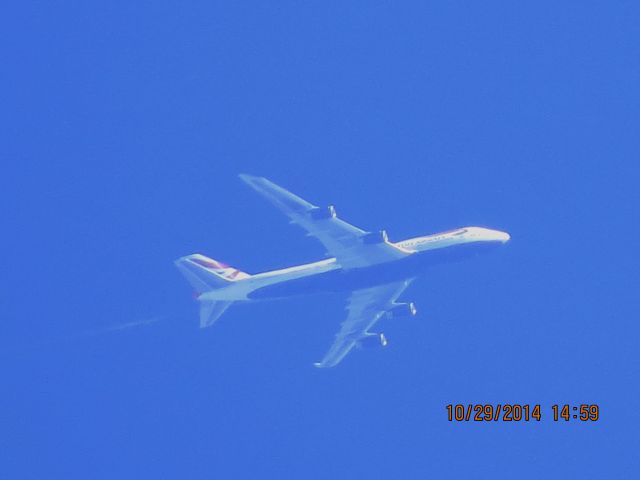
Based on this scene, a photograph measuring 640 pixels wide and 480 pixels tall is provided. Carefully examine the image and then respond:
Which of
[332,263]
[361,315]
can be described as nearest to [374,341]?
[361,315]

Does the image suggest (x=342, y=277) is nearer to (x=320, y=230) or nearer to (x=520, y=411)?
(x=320, y=230)

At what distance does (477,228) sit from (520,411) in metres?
13.9

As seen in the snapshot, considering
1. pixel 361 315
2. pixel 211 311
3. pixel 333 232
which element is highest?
pixel 361 315

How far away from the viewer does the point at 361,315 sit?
120312 mm

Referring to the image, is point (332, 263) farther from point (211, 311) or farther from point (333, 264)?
point (211, 311)

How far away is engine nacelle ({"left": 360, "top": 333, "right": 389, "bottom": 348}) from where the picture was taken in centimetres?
11988

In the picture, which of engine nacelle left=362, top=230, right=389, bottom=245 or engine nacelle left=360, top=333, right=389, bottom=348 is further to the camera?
engine nacelle left=360, top=333, right=389, bottom=348

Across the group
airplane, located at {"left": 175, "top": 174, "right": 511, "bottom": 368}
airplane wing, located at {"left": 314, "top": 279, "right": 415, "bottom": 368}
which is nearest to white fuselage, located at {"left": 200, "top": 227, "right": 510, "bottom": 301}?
airplane, located at {"left": 175, "top": 174, "right": 511, "bottom": 368}

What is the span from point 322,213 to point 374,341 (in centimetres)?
1867

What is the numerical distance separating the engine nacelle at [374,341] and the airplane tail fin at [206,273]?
39.0 ft

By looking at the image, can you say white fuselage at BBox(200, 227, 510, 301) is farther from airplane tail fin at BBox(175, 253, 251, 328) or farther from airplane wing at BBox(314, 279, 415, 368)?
airplane wing at BBox(314, 279, 415, 368)

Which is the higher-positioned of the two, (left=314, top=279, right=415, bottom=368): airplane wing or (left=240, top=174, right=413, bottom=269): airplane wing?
(left=314, top=279, right=415, bottom=368): airplane wing

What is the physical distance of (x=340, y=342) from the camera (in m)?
122

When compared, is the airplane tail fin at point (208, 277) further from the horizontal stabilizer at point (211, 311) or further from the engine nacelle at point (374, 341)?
the engine nacelle at point (374, 341)
